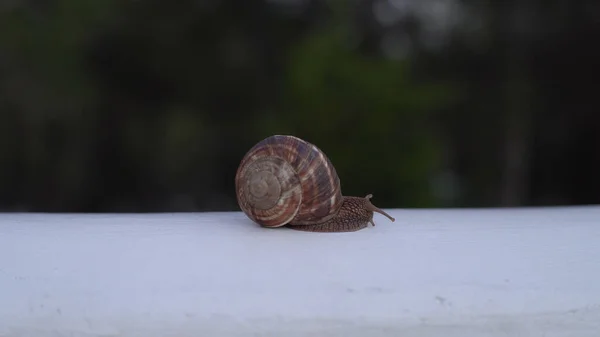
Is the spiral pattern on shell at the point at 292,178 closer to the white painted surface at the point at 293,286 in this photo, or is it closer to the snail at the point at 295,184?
the snail at the point at 295,184

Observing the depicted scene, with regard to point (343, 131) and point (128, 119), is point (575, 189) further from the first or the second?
point (128, 119)

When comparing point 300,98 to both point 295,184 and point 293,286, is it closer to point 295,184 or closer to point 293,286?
point 295,184

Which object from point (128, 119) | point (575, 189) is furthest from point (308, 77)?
point (575, 189)

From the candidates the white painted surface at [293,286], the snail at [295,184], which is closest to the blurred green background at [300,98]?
the snail at [295,184]

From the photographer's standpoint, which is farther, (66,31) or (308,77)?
(66,31)

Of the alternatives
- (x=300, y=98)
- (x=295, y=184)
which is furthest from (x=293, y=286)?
(x=300, y=98)

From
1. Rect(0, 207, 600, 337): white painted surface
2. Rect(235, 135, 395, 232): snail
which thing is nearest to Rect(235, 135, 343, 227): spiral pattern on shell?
Rect(235, 135, 395, 232): snail

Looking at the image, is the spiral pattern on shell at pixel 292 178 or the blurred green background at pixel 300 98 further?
the blurred green background at pixel 300 98
